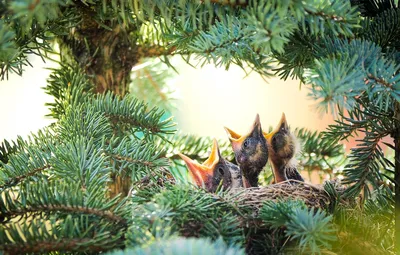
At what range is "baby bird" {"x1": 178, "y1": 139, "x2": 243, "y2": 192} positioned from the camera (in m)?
0.66

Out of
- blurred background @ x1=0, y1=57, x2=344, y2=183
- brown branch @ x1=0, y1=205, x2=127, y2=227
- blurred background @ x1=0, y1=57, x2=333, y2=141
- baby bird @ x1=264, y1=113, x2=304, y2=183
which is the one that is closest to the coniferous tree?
brown branch @ x1=0, y1=205, x2=127, y2=227

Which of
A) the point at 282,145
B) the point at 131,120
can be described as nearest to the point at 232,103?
the point at 282,145

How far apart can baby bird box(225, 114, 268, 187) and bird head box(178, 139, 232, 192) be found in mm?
36

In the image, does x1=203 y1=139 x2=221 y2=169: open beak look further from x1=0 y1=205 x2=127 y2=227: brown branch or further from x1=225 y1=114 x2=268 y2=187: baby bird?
x1=0 y1=205 x2=127 y2=227: brown branch

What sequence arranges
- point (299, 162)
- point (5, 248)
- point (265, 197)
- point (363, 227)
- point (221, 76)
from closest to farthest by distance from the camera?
point (5, 248)
point (363, 227)
point (265, 197)
point (299, 162)
point (221, 76)

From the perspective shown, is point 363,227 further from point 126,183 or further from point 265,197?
point 126,183

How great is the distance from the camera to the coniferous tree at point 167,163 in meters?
0.32

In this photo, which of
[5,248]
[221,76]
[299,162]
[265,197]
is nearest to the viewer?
[5,248]

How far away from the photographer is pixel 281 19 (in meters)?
0.31

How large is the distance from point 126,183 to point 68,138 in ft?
0.60

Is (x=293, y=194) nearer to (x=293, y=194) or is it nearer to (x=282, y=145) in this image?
(x=293, y=194)

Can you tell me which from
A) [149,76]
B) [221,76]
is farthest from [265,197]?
[221,76]

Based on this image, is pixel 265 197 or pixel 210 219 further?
pixel 265 197

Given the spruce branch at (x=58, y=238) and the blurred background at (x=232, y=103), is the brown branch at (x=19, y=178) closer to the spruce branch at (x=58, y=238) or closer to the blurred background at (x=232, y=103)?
the spruce branch at (x=58, y=238)
